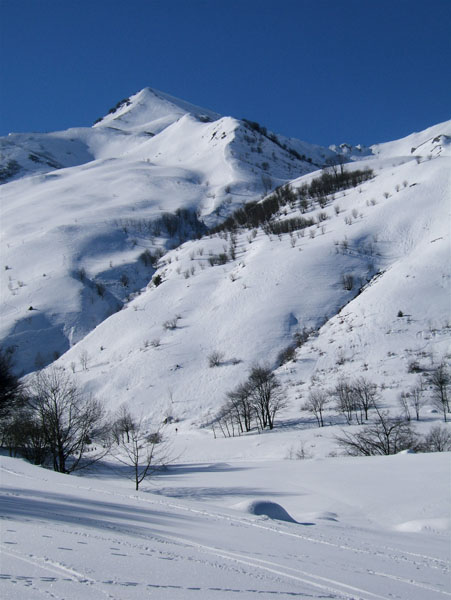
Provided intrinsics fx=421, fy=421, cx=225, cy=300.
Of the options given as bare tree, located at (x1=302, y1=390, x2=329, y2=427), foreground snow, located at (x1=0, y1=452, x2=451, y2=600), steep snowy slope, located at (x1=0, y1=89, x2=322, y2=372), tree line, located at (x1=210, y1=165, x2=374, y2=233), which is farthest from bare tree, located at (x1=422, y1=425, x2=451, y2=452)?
tree line, located at (x1=210, y1=165, x2=374, y2=233)

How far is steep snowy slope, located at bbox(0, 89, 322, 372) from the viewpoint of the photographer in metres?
62.6

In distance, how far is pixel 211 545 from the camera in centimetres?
587

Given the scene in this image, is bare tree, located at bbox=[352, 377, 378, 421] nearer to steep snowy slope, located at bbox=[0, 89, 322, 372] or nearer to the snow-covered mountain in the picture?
the snow-covered mountain

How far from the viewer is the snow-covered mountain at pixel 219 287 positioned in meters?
38.9

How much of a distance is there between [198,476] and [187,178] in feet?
340

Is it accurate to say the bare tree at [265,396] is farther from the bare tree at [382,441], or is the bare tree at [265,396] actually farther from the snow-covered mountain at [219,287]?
the bare tree at [382,441]

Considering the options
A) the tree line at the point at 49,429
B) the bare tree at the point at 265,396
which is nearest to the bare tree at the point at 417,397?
the bare tree at the point at 265,396

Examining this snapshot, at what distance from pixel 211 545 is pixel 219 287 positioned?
49.2m

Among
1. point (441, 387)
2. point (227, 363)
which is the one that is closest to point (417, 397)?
point (441, 387)

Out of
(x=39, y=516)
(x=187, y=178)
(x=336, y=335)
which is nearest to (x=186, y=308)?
(x=336, y=335)

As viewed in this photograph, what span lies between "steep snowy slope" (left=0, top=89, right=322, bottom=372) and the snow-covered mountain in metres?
0.37

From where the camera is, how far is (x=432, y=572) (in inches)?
241

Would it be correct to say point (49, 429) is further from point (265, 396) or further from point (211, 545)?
point (211, 545)

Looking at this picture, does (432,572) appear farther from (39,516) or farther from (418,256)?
(418,256)
